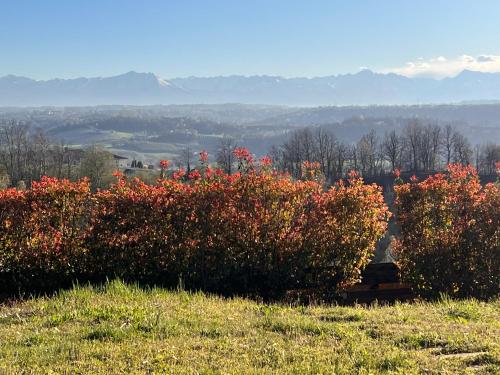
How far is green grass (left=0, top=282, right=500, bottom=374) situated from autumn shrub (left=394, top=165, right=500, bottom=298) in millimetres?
2832

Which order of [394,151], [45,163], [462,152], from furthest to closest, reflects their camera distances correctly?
1. [462,152]
2. [394,151]
3. [45,163]

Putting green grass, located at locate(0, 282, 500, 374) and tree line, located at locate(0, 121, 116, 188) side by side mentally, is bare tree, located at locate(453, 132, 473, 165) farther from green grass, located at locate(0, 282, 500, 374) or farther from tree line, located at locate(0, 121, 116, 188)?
green grass, located at locate(0, 282, 500, 374)

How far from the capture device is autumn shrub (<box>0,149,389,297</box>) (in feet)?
31.5

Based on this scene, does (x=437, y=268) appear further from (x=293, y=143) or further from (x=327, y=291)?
(x=293, y=143)

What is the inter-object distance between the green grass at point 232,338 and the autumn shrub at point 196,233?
1.95 metres

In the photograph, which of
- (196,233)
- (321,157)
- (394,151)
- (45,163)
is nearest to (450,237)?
(196,233)

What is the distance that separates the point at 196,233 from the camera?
9805mm

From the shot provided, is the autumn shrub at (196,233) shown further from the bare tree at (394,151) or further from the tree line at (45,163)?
the bare tree at (394,151)

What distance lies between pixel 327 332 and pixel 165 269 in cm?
448

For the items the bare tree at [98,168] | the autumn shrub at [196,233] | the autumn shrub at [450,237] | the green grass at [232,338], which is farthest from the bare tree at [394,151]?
the green grass at [232,338]

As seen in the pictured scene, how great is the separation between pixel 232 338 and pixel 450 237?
6.70 meters

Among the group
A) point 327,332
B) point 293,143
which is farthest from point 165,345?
point 293,143

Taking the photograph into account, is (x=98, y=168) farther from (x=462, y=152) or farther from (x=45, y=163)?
(x=462, y=152)

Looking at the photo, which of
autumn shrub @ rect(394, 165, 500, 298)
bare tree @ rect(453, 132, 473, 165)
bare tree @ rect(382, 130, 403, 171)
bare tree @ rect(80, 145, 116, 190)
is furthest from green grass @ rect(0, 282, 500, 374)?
bare tree @ rect(453, 132, 473, 165)
